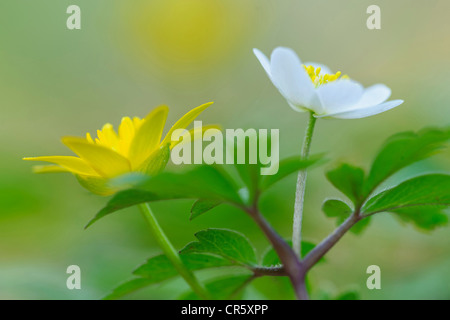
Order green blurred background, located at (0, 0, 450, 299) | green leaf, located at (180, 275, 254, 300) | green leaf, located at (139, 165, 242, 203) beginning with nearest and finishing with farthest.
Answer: green leaf, located at (139, 165, 242, 203) → green leaf, located at (180, 275, 254, 300) → green blurred background, located at (0, 0, 450, 299)

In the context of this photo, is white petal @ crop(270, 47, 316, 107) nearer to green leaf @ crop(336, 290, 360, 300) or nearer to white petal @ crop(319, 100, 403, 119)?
white petal @ crop(319, 100, 403, 119)

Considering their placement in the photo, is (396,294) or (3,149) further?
(3,149)

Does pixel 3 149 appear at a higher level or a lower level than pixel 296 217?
higher

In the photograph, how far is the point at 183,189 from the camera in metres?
0.28

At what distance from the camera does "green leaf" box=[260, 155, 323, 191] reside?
277 millimetres

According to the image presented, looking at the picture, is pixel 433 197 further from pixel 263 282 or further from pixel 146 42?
pixel 146 42

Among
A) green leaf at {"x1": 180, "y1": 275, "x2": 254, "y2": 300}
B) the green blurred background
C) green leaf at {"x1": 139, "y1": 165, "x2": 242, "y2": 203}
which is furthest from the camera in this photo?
the green blurred background

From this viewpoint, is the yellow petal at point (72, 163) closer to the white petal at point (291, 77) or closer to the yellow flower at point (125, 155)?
the yellow flower at point (125, 155)

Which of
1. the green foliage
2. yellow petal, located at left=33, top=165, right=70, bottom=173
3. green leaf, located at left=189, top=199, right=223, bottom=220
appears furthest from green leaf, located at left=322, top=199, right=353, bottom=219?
yellow petal, located at left=33, top=165, right=70, bottom=173

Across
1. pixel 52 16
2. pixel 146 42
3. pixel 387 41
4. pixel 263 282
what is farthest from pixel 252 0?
pixel 263 282

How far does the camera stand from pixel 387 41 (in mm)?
1880

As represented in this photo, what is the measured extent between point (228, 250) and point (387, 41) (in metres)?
1.79

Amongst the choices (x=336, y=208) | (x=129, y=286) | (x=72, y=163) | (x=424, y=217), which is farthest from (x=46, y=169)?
(x=424, y=217)

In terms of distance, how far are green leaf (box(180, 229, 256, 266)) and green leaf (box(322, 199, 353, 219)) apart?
0.26 feet
